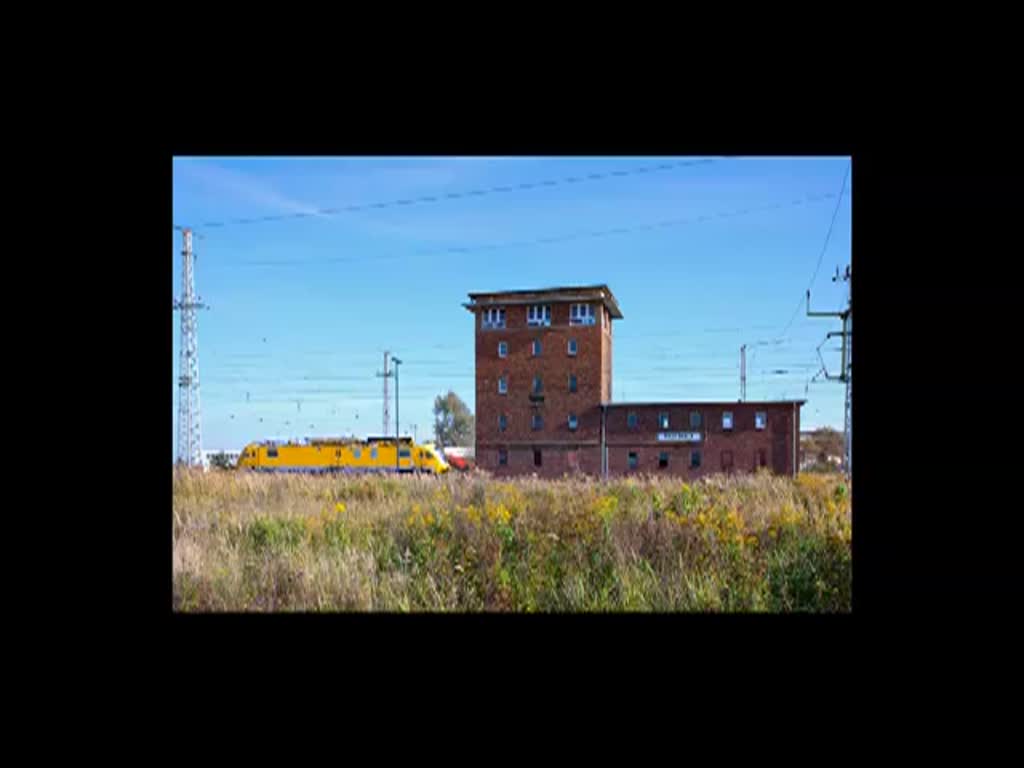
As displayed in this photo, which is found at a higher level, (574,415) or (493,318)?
(493,318)

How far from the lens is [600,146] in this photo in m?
2.09

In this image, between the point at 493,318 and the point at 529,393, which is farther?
the point at 493,318

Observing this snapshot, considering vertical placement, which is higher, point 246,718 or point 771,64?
point 771,64

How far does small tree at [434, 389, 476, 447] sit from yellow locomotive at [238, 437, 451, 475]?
926 inches

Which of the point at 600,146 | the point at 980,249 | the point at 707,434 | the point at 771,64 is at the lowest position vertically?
the point at 707,434

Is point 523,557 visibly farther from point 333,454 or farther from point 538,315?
point 538,315

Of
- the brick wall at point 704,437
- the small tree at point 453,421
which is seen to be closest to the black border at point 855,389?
→ the brick wall at point 704,437

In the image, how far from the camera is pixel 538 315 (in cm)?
2742

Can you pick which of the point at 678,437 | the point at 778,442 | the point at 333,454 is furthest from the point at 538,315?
the point at 778,442

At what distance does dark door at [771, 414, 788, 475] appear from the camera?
89.0 feet

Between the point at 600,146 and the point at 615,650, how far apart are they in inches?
75.8

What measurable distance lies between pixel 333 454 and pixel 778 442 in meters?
21.4

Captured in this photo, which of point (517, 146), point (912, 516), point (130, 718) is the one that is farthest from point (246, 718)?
point (912, 516)

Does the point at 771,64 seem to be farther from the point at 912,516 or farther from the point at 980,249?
the point at 912,516
